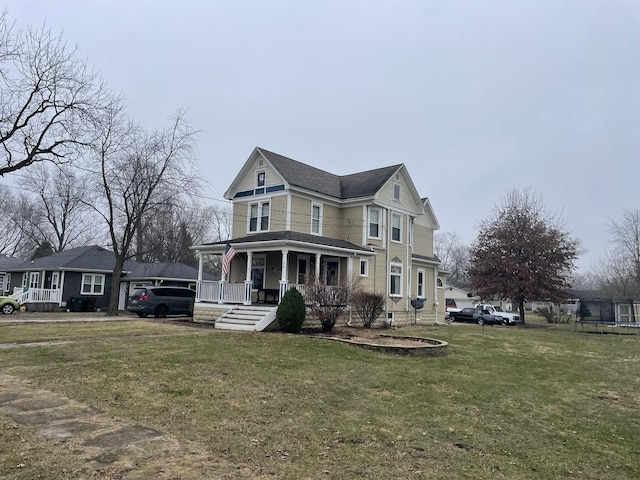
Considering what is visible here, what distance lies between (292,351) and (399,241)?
14966 millimetres

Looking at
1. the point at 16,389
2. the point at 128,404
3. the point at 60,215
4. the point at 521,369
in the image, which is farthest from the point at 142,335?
the point at 60,215

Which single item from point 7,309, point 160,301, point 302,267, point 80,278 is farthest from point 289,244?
point 80,278

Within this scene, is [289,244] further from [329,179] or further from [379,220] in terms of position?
[329,179]

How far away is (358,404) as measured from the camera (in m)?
7.45

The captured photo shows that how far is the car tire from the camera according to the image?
28.2 meters

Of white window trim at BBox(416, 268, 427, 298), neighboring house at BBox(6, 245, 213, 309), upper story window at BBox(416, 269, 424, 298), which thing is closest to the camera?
white window trim at BBox(416, 268, 427, 298)

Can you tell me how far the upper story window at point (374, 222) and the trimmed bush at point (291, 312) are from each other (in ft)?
28.1

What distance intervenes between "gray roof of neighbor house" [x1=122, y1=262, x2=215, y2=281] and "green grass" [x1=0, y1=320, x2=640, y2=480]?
21.5 meters

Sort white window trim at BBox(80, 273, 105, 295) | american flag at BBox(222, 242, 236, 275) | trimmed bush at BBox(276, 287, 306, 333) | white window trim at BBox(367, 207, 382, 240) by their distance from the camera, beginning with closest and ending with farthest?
trimmed bush at BBox(276, 287, 306, 333)
american flag at BBox(222, 242, 236, 275)
white window trim at BBox(367, 207, 382, 240)
white window trim at BBox(80, 273, 105, 295)

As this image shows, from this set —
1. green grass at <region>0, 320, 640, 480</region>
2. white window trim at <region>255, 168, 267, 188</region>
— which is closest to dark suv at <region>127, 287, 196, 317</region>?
white window trim at <region>255, 168, 267, 188</region>

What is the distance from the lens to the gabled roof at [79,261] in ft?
109

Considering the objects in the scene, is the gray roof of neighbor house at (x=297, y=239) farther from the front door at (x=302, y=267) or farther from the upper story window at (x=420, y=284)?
the upper story window at (x=420, y=284)

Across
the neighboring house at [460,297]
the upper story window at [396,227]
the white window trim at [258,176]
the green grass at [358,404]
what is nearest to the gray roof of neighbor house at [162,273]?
the white window trim at [258,176]

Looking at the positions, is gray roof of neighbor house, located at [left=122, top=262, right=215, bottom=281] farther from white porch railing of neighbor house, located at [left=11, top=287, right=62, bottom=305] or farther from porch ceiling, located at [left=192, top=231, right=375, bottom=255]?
porch ceiling, located at [left=192, top=231, right=375, bottom=255]
